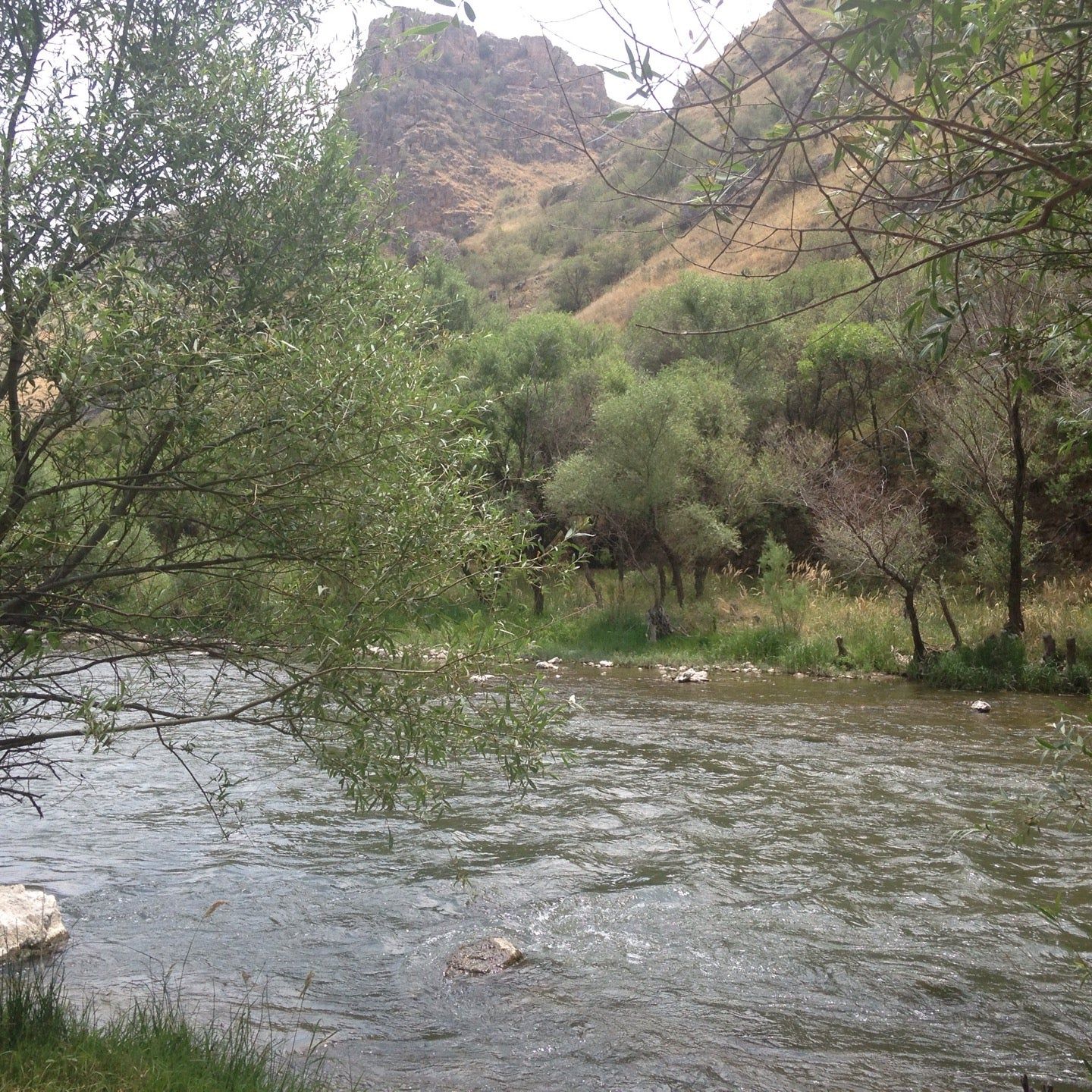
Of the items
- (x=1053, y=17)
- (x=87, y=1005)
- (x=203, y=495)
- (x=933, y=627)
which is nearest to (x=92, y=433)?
(x=203, y=495)

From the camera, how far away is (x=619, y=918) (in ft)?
30.3

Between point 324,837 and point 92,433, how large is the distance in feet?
23.1

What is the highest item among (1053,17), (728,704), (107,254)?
(1053,17)

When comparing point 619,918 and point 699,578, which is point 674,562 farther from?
point 619,918

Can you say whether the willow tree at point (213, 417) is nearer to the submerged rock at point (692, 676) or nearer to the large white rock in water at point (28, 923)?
the large white rock in water at point (28, 923)

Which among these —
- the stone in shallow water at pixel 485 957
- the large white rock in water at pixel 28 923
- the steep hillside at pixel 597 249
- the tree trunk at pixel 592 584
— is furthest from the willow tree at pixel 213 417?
the tree trunk at pixel 592 584

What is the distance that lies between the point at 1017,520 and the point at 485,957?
56.8ft

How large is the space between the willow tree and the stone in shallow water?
9.64 ft

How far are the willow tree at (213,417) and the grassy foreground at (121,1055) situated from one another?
1311mm

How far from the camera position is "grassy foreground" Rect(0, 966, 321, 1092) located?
477 cm

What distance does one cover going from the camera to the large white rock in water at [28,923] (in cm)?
756

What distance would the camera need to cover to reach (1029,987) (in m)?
7.64

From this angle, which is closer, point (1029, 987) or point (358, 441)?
point (358, 441)

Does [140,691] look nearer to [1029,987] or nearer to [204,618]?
[204,618]
